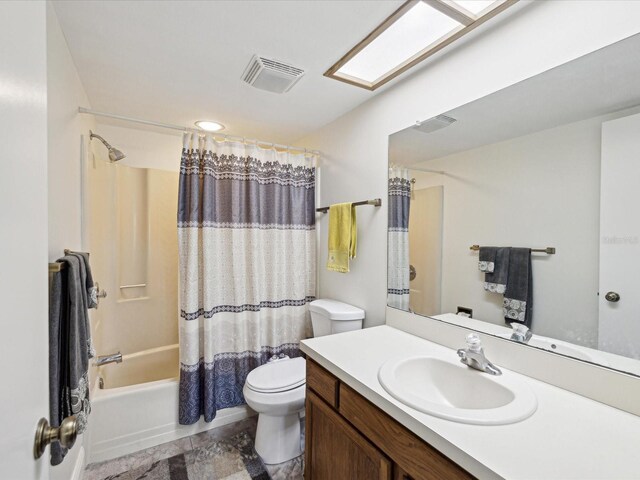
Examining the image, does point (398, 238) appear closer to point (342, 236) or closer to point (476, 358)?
point (342, 236)

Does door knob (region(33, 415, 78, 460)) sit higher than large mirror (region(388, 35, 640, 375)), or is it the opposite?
large mirror (region(388, 35, 640, 375))

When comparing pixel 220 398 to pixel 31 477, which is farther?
pixel 220 398

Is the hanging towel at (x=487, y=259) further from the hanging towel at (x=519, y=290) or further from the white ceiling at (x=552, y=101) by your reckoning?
the white ceiling at (x=552, y=101)

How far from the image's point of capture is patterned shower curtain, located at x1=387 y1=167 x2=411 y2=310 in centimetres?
172

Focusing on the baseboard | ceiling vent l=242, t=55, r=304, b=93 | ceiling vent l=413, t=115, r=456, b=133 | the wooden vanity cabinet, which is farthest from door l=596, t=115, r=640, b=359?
the baseboard

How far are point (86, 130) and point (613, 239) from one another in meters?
2.71

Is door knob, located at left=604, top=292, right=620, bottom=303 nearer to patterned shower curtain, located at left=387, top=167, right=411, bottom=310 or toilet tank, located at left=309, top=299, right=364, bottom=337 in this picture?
patterned shower curtain, located at left=387, top=167, right=411, bottom=310

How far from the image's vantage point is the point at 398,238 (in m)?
1.78

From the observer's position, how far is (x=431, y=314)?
1.55 metres

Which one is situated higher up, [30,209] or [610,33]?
[610,33]

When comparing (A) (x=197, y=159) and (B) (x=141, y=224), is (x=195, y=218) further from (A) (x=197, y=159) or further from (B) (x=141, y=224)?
(B) (x=141, y=224)

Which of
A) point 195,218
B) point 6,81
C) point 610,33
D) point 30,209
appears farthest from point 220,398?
point 610,33

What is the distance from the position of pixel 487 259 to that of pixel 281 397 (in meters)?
1.32

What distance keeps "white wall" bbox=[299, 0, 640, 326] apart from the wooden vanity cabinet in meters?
0.70
